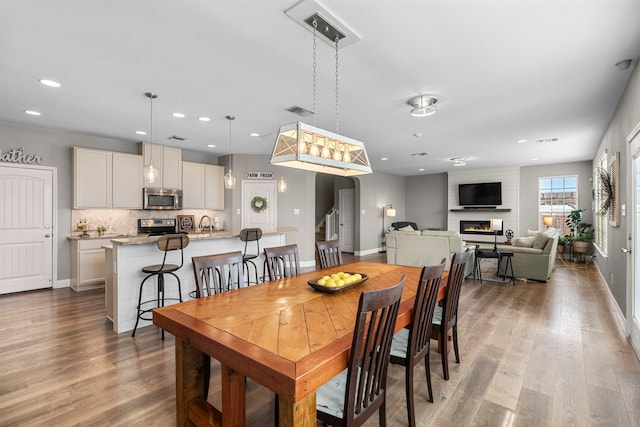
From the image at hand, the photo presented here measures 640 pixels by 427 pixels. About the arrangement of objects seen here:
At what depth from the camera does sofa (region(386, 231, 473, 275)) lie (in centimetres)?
598

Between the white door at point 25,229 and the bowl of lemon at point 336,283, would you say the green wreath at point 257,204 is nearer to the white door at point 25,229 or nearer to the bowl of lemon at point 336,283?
the white door at point 25,229

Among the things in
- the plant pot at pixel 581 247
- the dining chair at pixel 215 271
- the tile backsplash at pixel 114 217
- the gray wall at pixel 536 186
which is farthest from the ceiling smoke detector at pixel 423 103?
the gray wall at pixel 536 186

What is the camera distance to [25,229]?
4.95m

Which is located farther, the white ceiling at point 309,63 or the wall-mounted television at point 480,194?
the wall-mounted television at point 480,194

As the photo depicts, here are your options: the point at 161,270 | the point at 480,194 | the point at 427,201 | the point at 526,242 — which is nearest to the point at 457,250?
the point at 526,242

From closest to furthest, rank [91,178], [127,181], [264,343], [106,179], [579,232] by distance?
[264,343], [91,178], [106,179], [127,181], [579,232]

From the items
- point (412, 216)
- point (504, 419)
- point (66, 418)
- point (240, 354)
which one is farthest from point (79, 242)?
point (412, 216)

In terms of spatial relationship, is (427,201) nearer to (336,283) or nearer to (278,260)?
(278,260)

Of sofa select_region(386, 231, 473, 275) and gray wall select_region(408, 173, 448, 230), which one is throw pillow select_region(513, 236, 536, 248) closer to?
sofa select_region(386, 231, 473, 275)

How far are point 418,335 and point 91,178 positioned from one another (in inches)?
226

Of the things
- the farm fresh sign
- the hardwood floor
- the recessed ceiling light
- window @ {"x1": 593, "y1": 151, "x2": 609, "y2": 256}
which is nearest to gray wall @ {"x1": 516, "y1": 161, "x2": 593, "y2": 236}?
window @ {"x1": 593, "y1": 151, "x2": 609, "y2": 256}

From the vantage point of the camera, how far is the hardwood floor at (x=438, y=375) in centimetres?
205

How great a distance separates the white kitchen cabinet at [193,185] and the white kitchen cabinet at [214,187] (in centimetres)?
10

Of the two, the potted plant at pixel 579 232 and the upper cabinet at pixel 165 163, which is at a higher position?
the upper cabinet at pixel 165 163
